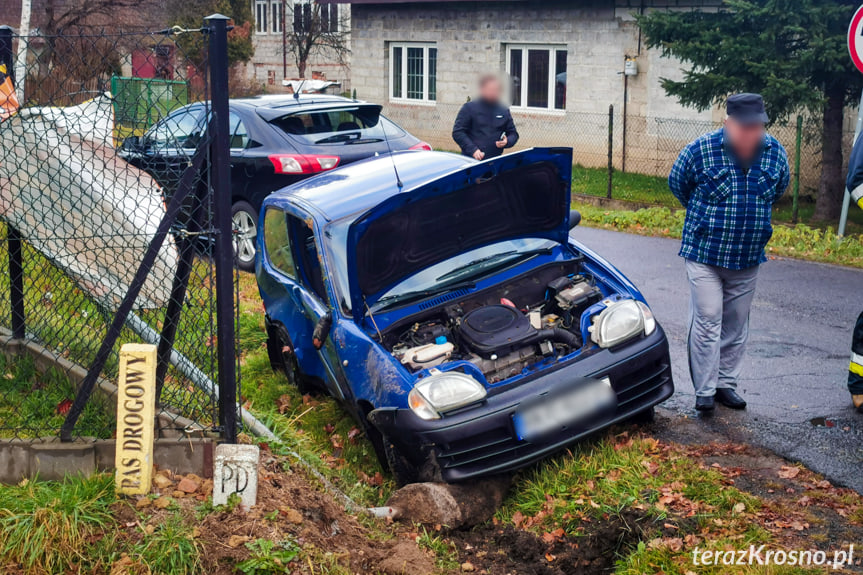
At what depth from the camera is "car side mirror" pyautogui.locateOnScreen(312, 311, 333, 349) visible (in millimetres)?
5586

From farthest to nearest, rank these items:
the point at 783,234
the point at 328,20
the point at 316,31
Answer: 1. the point at 328,20
2. the point at 316,31
3. the point at 783,234

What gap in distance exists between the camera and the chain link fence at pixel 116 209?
4.53 m

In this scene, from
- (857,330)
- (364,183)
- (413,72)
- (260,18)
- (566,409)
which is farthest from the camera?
(260,18)

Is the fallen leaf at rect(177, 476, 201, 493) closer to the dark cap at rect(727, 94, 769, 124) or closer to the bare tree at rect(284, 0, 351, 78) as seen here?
the dark cap at rect(727, 94, 769, 124)

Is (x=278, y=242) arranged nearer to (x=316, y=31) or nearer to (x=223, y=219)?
(x=223, y=219)

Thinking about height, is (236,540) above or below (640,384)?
below

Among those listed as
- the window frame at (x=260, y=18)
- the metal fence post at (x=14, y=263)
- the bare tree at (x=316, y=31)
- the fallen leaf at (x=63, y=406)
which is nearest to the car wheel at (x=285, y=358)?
the fallen leaf at (x=63, y=406)

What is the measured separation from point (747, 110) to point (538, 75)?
593 inches

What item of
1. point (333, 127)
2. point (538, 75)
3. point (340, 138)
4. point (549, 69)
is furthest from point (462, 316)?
point (538, 75)

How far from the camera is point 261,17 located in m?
39.8

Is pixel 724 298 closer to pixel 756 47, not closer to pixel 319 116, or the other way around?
pixel 319 116

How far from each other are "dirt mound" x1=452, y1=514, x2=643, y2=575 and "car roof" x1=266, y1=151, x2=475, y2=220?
2256 mm

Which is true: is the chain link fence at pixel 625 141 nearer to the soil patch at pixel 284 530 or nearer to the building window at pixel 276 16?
the soil patch at pixel 284 530

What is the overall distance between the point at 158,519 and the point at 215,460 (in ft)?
1.16
